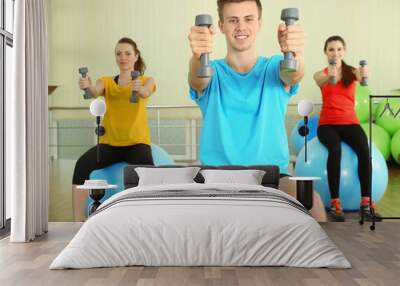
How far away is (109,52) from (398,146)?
3.58 meters

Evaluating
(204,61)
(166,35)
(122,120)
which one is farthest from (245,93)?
(122,120)

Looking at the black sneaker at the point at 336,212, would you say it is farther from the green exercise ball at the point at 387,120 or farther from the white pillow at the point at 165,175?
the green exercise ball at the point at 387,120

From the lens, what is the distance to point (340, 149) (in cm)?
537

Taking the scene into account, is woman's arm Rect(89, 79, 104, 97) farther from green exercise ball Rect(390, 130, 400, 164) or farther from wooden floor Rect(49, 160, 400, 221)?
green exercise ball Rect(390, 130, 400, 164)

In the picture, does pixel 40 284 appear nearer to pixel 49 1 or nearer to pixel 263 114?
pixel 263 114

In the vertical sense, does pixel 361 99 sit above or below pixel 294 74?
below

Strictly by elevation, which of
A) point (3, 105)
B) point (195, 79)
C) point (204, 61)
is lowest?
point (3, 105)

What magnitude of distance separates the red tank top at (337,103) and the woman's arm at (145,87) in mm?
1612

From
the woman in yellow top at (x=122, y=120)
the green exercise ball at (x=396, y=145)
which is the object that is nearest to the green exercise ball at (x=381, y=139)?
the green exercise ball at (x=396, y=145)

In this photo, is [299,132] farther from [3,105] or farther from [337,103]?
[3,105]

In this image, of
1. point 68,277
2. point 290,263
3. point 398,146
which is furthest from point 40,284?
point 398,146

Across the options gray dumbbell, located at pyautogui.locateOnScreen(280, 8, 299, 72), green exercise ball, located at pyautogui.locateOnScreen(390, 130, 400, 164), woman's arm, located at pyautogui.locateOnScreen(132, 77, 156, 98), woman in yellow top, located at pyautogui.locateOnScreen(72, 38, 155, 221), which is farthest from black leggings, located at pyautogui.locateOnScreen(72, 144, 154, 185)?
green exercise ball, located at pyautogui.locateOnScreen(390, 130, 400, 164)

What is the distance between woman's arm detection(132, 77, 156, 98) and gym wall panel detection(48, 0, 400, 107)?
63 mm

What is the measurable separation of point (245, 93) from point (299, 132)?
652 millimetres
